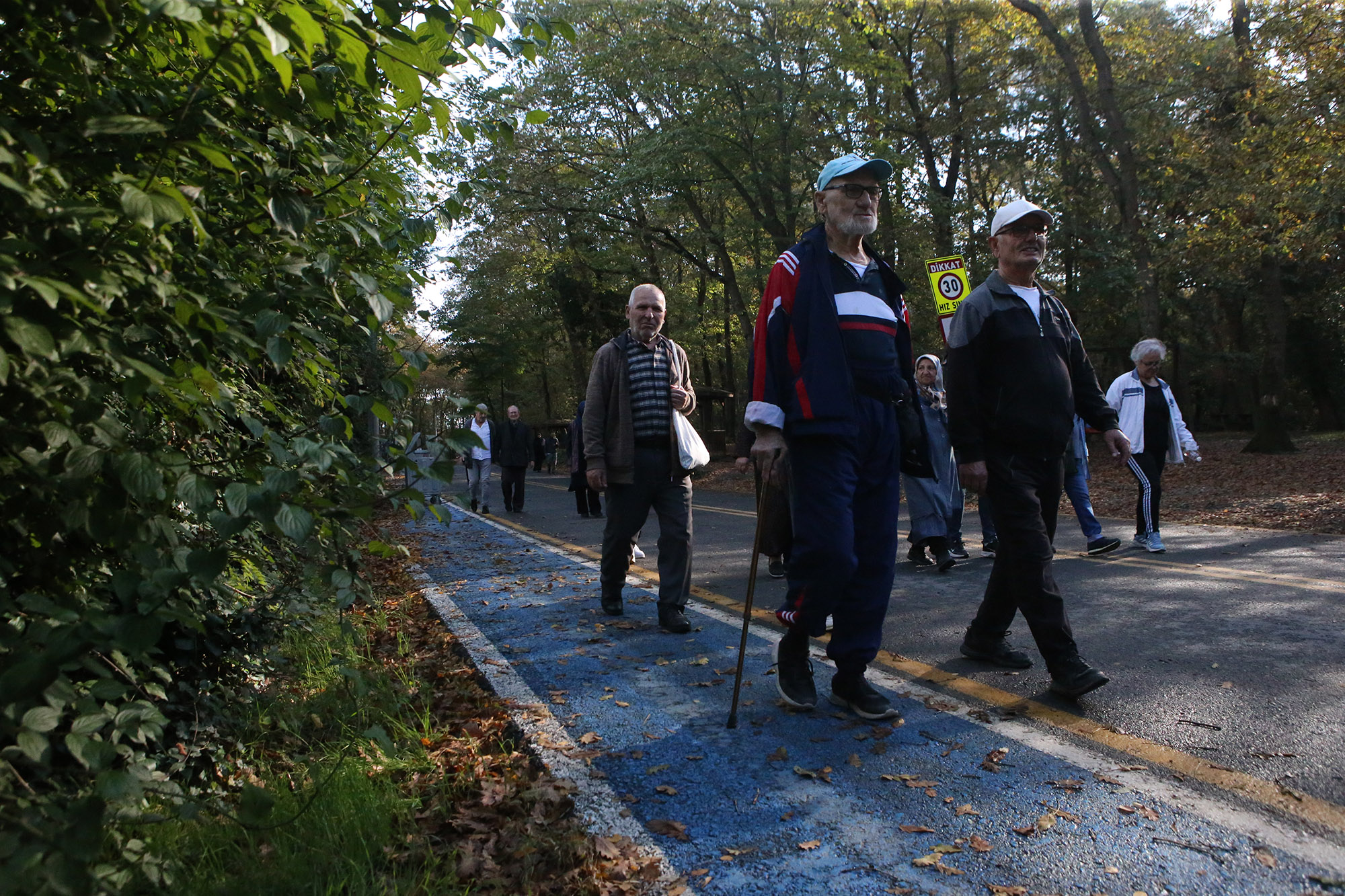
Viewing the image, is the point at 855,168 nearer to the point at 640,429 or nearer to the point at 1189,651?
the point at 640,429

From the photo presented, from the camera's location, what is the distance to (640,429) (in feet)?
20.4

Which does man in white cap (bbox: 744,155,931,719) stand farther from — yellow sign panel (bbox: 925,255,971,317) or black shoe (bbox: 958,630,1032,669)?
yellow sign panel (bbox: 925,255,971,317)

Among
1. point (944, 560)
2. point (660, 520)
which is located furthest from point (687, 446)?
point (944, 560)

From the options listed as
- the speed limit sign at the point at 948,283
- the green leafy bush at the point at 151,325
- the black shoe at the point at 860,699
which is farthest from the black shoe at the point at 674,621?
the speed limit sign at the point at 948,283

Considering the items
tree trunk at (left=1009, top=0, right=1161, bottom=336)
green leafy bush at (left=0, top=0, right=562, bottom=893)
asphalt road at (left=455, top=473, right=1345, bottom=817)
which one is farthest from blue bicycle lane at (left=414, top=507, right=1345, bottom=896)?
tree trunk at (left=1009, top=0, right=1161, bottom=336)

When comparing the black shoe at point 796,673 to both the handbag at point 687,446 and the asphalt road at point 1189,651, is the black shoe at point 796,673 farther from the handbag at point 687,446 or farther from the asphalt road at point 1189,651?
the handbag at point 687,446

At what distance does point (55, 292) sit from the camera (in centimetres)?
170

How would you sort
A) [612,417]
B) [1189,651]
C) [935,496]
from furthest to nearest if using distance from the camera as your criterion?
1. [935,496]
2. [612,417]
3. [1189,651]

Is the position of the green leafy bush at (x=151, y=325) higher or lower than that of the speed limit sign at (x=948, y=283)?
lower

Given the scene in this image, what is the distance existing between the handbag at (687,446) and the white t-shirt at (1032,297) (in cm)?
223

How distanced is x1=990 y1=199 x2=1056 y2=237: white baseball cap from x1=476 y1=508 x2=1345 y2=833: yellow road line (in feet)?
7.16

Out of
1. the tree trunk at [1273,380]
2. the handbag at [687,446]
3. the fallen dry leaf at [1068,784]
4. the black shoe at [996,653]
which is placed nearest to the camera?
the fallen dry leaf at [1068,784]

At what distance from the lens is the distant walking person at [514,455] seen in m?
16.6

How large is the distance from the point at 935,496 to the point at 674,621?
308 centimetres
